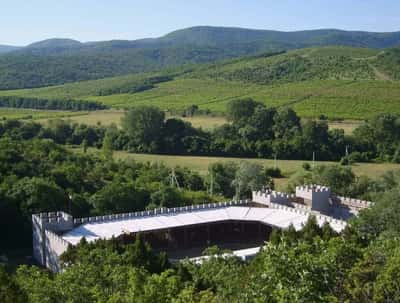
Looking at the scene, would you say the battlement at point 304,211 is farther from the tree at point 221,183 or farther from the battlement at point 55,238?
the battlement at point 55,238

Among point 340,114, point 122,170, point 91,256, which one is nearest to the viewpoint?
point 91,256

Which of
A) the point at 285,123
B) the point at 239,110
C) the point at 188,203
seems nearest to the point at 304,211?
the point at 188,203

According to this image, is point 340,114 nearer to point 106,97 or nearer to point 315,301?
point 106,97

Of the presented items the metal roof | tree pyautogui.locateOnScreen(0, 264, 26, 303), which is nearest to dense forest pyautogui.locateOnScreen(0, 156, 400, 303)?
tree pyautogui.locateOnScreen(0, 264, 26, 303)

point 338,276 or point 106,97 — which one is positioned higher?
point 338,276

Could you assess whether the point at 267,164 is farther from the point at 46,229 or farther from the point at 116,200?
the point at 46,229

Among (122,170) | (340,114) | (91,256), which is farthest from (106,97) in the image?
(91,256)
